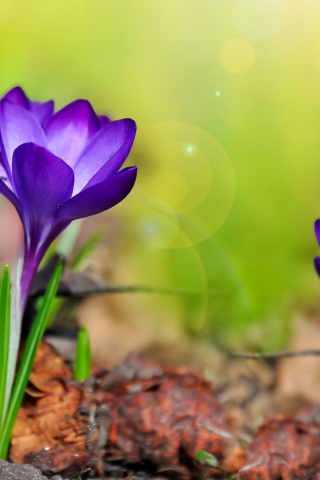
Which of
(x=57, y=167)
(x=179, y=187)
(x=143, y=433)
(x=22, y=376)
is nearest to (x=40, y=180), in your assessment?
(x=57, y=167)

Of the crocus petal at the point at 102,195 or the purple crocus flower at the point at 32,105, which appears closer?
the crocus petal at the point at 102,195

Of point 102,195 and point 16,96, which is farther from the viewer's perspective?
point 16,96

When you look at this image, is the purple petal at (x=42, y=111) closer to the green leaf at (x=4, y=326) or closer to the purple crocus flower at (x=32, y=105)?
the purple crocus flower at (x=32, y=105)

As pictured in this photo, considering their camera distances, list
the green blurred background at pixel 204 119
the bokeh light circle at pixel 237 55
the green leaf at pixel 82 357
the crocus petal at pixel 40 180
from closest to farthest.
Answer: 1. the crocus petal at pixel 40 180
2. the green leaf at pixel 82 357
3. the green blurred background at pixel 204 119
4. the bokeh light circle at pixel 237 55

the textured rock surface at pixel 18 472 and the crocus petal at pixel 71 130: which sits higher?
the crocus petal at pixel 71 130

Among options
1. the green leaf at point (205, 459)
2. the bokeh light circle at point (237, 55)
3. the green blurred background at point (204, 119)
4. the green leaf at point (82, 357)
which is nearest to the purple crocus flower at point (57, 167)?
A: the green leaf at point (82, 357)

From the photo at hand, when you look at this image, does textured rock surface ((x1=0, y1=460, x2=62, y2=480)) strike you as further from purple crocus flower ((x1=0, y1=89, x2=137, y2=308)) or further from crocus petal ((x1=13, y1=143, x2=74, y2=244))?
crocus petal ((x1=13, y1=143, x2=74, y2=244))

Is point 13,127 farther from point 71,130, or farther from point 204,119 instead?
point 204,119

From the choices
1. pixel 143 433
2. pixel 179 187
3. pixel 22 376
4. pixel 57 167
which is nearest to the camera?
pixel 57 167
